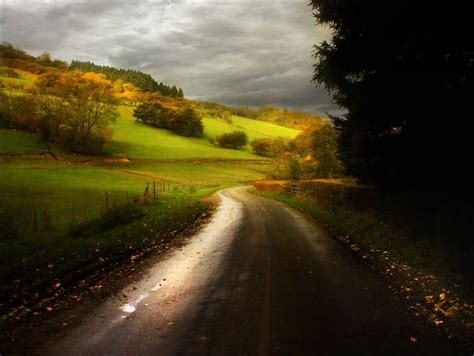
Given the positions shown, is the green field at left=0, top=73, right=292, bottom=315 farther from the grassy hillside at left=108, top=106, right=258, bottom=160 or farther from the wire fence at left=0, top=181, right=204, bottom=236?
the grassy hillside at left=108, top=106, right=258, bottom=160

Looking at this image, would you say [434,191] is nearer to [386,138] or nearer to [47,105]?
[386,138]

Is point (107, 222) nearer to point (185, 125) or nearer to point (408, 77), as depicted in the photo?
point (408, 77)

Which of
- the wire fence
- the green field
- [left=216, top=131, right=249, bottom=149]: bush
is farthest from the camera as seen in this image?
[left=216, top=131, right=249, bottom=149]: bush

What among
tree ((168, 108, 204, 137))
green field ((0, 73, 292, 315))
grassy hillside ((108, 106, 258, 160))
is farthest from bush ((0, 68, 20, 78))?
tree ((168, 108, 204, 137))

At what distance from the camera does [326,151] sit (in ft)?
137

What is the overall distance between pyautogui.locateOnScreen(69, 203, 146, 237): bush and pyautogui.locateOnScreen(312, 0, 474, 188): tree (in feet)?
36.3

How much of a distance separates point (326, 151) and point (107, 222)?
101 feet

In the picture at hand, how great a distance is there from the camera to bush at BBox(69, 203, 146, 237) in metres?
14.4

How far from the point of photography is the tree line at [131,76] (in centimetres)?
17962

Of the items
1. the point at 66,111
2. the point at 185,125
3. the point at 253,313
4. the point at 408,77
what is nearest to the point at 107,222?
the point at 253,313

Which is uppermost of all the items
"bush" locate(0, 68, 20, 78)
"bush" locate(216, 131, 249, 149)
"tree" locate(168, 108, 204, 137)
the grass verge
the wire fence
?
"bush" locate(0, 68, 20, 78)

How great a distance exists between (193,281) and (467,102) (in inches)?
367

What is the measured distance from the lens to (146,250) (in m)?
12.2

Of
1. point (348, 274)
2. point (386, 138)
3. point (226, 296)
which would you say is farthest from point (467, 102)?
point (226, 296)
